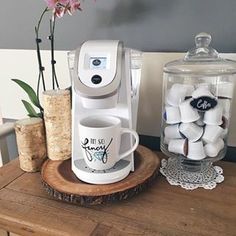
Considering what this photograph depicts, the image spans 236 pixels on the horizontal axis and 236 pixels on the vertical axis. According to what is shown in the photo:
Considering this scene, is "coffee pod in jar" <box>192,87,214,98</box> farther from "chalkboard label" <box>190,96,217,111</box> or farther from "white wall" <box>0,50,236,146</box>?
"white wall" <box>0,50,236,146</box>

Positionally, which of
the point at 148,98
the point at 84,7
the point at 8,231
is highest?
the point at 84,7

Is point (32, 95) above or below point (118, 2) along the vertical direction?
below

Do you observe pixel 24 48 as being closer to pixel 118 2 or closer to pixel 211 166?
pixel 118 2

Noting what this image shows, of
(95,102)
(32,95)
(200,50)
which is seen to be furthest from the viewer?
(32,95)

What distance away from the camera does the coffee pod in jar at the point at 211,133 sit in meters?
0.67

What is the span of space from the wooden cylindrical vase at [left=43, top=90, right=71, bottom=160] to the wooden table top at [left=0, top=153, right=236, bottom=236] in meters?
0.11

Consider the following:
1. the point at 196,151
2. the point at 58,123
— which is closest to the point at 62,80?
the point at 58,123

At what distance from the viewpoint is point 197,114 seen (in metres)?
0.67

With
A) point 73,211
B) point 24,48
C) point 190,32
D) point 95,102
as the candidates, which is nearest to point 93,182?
point 73,211

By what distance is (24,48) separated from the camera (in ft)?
3.55

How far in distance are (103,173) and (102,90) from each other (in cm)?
18

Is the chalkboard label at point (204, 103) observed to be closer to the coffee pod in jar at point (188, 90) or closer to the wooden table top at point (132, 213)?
the coffee pod in jar at point (188, 90)

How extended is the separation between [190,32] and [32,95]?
48 centimetres

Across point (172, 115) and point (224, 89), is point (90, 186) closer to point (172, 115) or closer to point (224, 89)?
point (172, 115)
